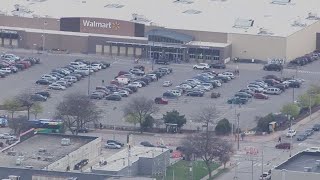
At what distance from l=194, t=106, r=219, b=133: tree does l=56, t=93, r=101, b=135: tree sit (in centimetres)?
224

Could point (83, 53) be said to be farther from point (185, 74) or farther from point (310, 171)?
point (310, 171)

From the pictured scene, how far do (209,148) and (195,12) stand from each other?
660 inches

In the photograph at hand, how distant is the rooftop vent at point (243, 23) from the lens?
6425 cm

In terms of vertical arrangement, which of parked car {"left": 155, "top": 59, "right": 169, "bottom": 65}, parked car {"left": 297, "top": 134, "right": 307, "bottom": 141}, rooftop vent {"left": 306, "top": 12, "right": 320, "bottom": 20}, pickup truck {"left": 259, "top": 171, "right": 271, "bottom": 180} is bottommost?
pickup truck {"left": 259, "top": 171, "right": 271, "bottom": 180}

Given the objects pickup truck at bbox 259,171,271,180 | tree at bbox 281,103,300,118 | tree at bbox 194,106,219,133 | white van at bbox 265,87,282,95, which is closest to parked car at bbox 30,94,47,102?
tree at bbox 194,106,219,133

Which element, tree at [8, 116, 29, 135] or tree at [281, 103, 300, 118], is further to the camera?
tree at [281, 103, 300, 118]

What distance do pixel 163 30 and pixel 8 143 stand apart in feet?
44.5

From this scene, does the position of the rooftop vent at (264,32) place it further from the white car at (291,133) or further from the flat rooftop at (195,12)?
the white car at (291,133)

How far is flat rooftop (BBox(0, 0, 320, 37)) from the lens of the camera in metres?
64.4

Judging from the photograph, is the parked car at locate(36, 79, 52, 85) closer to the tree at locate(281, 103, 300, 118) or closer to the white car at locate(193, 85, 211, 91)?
the white car at locate(193, 85, 211, 91)

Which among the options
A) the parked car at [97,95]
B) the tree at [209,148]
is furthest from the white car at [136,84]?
the tree at [209,148]

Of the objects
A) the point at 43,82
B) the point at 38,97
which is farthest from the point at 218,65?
the point at 38,97

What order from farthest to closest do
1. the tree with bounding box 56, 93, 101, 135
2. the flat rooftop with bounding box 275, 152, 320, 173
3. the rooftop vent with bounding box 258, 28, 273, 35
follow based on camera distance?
the rooftop vent with bounding box 258, 28, 273, 35 < the tree with bounding box 56, 93, 101, 135 < the flat rooftop with bounding box 275, 152, 320, 173

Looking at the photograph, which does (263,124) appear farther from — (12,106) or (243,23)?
(243,23)
